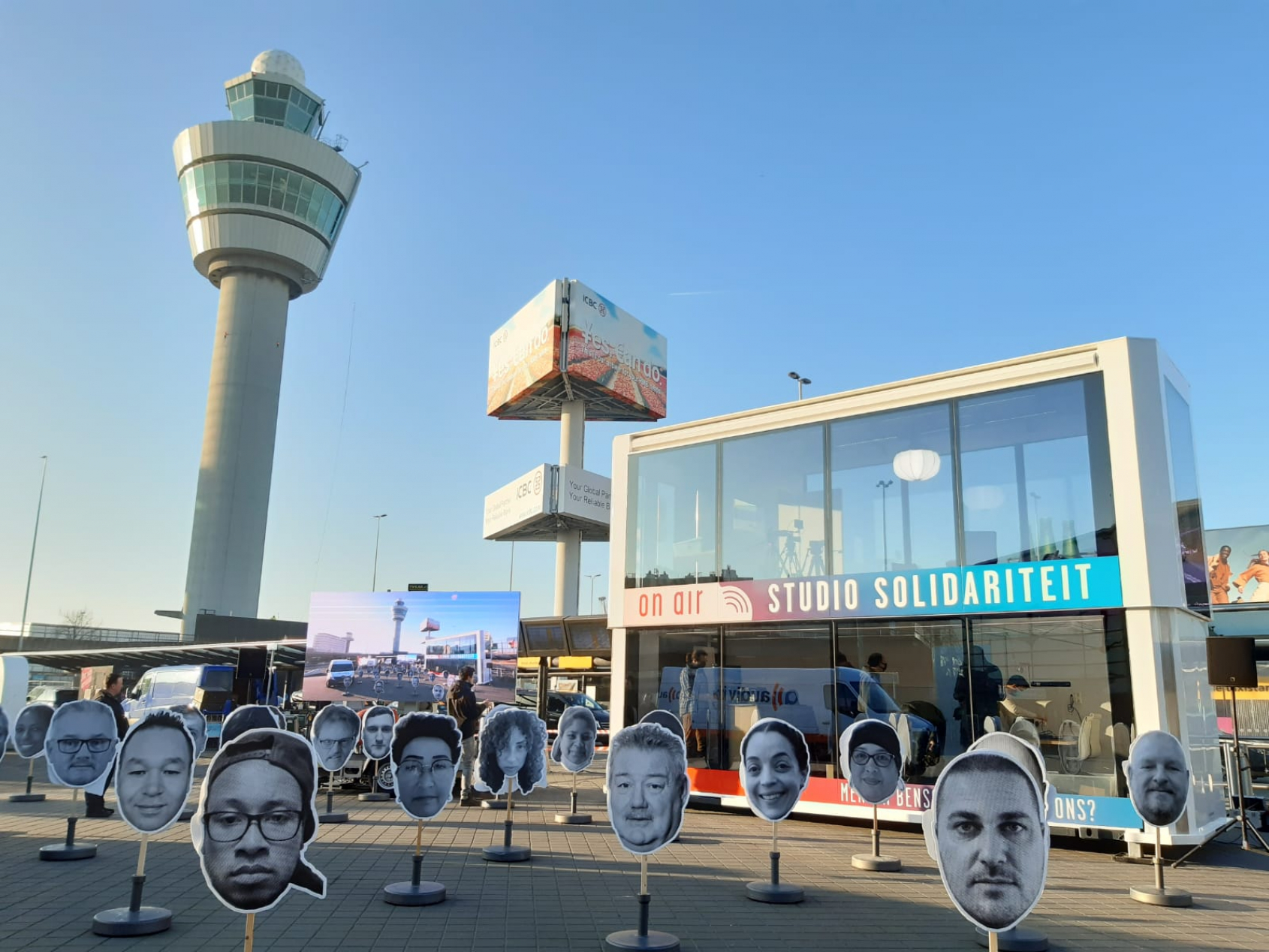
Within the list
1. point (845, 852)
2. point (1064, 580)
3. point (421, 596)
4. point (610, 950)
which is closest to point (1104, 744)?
point (1064, 580)

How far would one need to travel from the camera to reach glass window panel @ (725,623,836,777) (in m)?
13.7

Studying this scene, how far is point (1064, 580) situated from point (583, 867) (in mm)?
7035

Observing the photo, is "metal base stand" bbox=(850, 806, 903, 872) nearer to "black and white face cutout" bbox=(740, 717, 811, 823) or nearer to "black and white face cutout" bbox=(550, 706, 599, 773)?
"black and white face cutout" bbox=(740, 717, 811, 823)

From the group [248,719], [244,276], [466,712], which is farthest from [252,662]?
[244,276]

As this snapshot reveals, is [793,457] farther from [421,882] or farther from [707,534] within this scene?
[421,882]

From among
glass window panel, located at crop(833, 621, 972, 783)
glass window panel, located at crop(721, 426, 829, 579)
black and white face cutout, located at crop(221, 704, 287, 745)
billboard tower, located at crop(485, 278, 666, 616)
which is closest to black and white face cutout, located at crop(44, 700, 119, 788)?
black and white face cutout, located at crop(221, 704, 287, 745)

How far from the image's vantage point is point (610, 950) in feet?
21.9

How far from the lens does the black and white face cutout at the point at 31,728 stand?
14688 millimetres

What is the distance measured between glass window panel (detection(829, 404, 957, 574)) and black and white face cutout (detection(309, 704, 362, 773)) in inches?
316

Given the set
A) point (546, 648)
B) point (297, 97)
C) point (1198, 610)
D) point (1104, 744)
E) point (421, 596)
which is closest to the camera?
point (1104, 744)

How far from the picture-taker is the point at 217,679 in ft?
93.7

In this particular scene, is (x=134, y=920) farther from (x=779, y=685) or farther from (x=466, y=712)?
Answer: (x=779, y=685)

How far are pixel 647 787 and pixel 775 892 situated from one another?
2.05 m

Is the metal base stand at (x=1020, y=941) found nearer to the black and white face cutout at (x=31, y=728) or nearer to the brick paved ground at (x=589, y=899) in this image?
the brick paved ground at (x=589, y=899)
